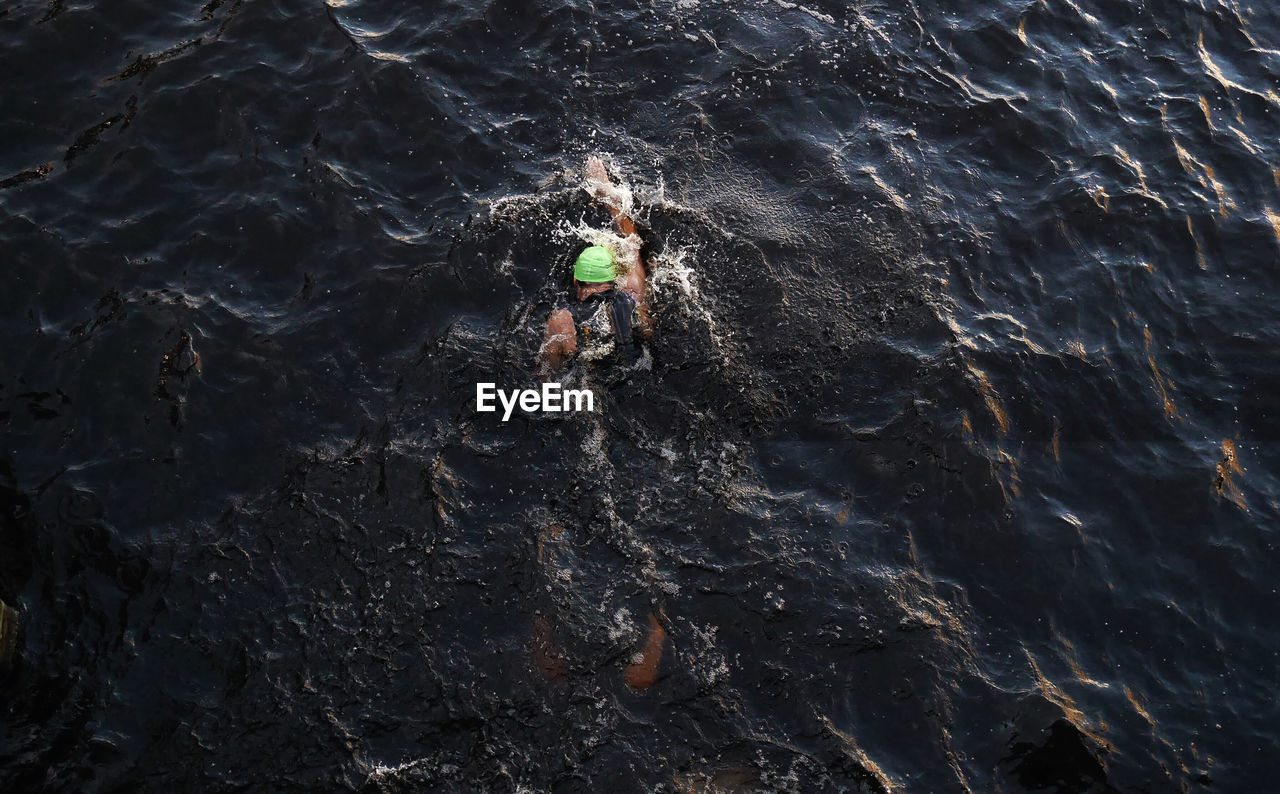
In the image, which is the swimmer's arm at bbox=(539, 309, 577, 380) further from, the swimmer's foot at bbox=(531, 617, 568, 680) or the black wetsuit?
the swimmer's foot at bbox=(531, 617, 568, 680)

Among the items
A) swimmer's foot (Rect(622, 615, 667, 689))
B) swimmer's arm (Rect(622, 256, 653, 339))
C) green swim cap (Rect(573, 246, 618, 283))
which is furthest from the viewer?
swimmer's arm (Rect(622, 256, 653, 339))

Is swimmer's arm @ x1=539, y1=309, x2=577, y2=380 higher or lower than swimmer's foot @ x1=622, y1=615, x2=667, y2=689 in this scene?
higher

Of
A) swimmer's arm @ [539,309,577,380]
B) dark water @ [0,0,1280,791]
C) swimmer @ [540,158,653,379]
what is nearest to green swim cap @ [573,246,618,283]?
swimmer @ [540,158,653,379]

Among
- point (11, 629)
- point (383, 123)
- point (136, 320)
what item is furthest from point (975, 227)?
point (11, 629)

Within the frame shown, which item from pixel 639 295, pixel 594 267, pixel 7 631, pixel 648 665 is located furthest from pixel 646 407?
pixel 7 631

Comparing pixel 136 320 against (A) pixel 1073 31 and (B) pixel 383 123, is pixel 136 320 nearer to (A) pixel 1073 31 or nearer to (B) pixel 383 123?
(B) pixel 383 123

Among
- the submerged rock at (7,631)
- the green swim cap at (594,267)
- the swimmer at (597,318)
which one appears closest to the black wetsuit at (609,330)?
the swimmer at (597,318)

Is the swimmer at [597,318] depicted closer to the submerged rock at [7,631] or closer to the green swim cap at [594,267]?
the green swim cap at [594,267]

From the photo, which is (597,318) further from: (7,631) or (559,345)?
(7,631)
